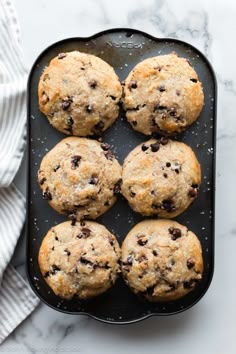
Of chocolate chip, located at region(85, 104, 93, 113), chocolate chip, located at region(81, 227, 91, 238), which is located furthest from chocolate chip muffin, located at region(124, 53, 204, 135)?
chocolate chip, located at region(81, 227, 91, 238)

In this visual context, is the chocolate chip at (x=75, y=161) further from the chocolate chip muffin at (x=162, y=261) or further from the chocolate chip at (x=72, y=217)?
the chocolate chip muffin at (x=162, y=261)

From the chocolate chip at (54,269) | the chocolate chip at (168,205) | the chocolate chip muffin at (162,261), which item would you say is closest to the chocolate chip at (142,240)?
the chocolate chip muffin at (162,261)

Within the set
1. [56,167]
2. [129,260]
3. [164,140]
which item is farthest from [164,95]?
[129,260]

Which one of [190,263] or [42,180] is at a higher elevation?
[42,180]

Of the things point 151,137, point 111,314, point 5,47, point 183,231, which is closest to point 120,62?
point 151,137

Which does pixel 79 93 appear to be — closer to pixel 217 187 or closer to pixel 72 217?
pixel 72 217

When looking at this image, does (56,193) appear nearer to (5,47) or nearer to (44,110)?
(44,110)

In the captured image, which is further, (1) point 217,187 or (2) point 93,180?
(1) point 217,187
